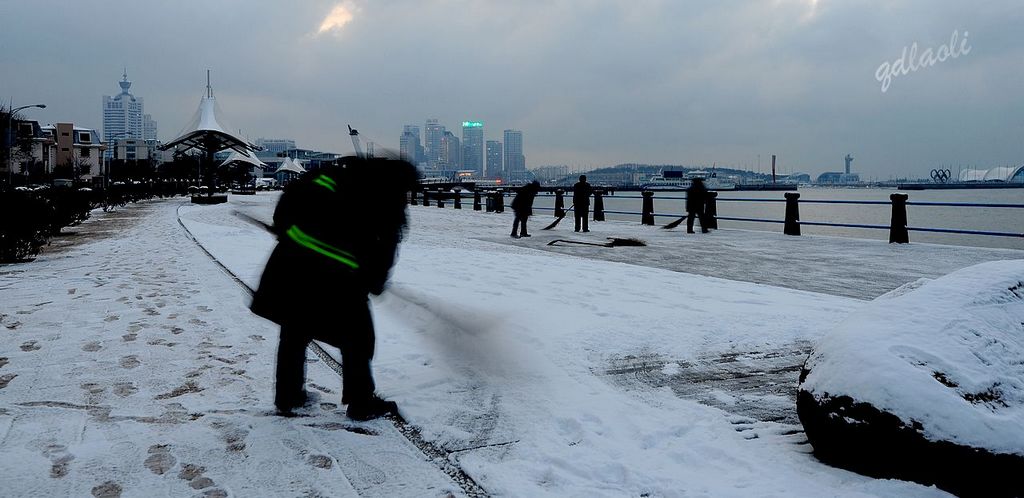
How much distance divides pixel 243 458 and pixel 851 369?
8.98ft

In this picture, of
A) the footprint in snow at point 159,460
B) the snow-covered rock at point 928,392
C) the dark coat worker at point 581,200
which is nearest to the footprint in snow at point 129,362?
the footprint in snow at point 159,460

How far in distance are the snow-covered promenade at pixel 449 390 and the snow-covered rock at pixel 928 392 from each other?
0.45 ft

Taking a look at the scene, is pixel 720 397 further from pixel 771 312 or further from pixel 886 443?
pixel 771 312

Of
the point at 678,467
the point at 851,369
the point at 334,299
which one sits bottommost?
the point at 678,467

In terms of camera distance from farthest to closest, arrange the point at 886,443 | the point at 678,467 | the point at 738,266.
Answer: the point at 738,266 < the point at 678,467 < the point at 886,443

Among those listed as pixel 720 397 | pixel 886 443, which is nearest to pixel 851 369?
pixel 886 443


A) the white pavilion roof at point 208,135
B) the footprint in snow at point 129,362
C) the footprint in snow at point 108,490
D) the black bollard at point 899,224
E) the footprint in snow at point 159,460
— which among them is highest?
the white pavilion roof at point 208,135

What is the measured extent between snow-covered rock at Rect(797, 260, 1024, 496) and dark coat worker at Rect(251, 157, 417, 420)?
84.6 inches

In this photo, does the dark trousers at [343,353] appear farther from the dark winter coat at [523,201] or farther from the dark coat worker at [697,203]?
the dark coat worker at [697,203]

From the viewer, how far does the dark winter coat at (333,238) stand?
3.54 metres

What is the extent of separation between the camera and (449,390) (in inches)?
170

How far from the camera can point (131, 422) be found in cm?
370

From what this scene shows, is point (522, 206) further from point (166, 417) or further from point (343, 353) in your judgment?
point (166, 417)

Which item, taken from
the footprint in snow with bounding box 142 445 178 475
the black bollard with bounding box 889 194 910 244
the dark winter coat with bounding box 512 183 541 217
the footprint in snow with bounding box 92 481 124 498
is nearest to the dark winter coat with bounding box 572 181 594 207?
the dark winter coat with bounding box 512 183 541 217
